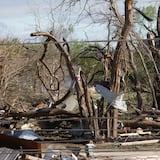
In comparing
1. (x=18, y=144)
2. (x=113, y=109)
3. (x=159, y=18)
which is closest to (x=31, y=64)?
(x=159, y=18)

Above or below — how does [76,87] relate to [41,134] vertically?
above

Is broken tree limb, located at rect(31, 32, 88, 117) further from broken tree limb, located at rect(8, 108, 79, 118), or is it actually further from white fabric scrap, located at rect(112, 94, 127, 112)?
white fabric scrap, located at rect(112, 94, 127, 112)

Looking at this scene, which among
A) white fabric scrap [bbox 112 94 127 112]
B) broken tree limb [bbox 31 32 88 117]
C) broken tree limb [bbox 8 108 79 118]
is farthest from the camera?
broken tree limb [bbox 8 108 79 118]

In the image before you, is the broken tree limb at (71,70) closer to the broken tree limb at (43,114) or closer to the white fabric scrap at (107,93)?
the broken tree limb at (43,114)

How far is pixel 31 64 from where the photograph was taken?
1761 cm

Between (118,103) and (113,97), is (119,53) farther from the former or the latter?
(118,103)

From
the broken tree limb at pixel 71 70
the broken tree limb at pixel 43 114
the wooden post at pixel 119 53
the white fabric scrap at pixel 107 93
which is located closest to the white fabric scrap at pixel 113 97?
the white fabric scrap at pixel 107 93

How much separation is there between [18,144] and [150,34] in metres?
7.28


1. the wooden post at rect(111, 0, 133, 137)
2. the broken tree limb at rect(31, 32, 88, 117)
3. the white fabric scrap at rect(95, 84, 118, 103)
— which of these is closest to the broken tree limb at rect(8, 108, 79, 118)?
the broken tree limb at rect(31, 32, 88, 117)

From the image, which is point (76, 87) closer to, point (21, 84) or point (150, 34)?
point (150, 34)

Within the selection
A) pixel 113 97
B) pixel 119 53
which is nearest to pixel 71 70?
pixel 119 53

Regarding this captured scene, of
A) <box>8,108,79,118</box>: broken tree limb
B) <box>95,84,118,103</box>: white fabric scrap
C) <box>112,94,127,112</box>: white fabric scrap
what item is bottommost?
<box>8,108,79,118</box>: broken tree limb

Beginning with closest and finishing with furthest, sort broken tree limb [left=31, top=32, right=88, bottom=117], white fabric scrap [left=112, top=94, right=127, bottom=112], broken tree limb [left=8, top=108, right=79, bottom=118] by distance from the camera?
white fabric scrap [left=112, top=94, right=127, bottom=112], broken tree limb [left=31, top=32, right=88, bottom=117], broken tree limb [left=8, top=108, right=79, bottom=118]

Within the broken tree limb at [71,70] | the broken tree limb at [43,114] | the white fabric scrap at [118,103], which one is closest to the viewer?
the white fabric scrap at [118,103]
